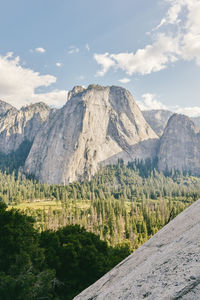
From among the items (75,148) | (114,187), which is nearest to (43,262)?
(114,187)

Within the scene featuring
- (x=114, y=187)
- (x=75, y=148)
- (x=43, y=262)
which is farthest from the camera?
(x=75, y=148)

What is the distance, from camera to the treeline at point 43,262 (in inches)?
422

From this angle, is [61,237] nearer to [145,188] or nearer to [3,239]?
[3,239]

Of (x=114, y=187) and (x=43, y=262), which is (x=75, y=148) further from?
(x=43, y=262)

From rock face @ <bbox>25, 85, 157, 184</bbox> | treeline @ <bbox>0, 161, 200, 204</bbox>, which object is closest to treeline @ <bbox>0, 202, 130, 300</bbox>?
treeline @ <bbox>0, 161, 200, 204</bbox>

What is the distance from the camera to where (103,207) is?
85.8 m

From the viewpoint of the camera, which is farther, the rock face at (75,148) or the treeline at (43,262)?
the rock face at (75,148)

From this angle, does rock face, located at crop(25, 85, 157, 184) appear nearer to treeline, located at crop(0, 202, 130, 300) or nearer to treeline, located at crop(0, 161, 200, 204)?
treeline, located at crop(0, 161, 200, 204)

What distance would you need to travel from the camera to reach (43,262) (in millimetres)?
16609

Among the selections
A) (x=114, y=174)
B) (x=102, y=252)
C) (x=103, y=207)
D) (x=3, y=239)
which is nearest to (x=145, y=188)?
(x=114, y=174)

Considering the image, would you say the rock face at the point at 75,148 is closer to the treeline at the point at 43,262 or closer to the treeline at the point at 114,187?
the treeline at the point at 114,187

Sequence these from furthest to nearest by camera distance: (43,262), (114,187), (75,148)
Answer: (75,148) < (114,187) < (43,262)

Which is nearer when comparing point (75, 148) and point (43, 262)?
point (43, 262)

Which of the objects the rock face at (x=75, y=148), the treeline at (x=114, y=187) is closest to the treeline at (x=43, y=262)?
the treeline at (x=114, y=187)
